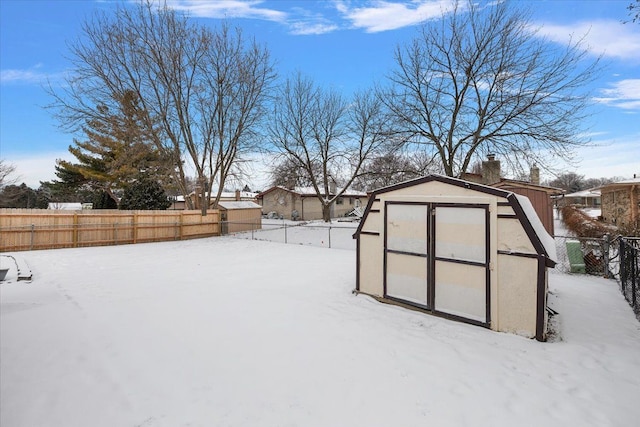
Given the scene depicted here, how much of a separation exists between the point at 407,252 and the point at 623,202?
→ 18107 millimetres

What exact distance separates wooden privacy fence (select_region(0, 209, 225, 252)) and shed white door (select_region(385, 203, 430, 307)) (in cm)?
1433

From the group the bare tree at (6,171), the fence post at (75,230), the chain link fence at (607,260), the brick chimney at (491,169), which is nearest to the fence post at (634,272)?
the chain link fence at (607,260)

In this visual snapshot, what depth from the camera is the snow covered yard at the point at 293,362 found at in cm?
271

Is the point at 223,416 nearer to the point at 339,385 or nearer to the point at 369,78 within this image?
the point at 339,385

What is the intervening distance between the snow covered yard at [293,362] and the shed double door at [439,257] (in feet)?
1.12

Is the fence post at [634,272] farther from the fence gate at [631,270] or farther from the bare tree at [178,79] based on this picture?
the bare tree at [178,79]

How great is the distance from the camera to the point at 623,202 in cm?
1628

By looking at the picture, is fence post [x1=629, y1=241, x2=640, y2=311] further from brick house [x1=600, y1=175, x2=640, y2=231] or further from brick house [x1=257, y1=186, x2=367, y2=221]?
brick house [x1=257, y1=186, x2=367, y2=221]

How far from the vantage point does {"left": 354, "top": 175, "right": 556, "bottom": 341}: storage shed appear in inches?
169

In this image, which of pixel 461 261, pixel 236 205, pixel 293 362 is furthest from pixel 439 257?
pixel 236 205

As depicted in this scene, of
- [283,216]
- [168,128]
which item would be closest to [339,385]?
[168,128]

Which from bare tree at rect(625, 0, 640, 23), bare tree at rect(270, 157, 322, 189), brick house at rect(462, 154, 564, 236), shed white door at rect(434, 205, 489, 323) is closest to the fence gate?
brick house at rect(462, 154, 564, 236)

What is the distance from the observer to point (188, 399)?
2895 millimetres

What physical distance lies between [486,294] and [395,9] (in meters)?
10.6
